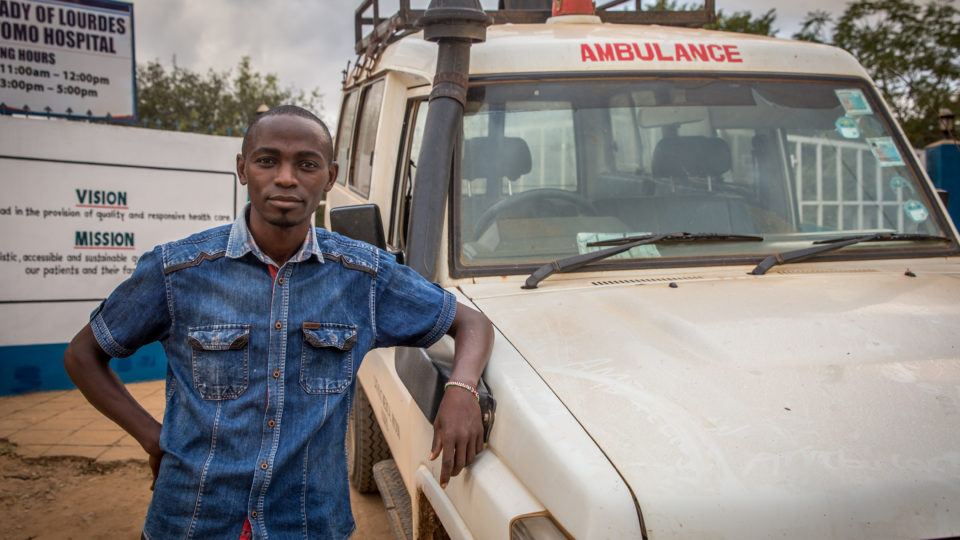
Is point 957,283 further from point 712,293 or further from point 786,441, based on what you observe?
point 786,441

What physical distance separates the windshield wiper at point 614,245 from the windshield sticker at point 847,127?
654mm

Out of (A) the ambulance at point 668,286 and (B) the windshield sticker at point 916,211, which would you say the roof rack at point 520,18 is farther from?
(B) the windshield sticker at point 916,211

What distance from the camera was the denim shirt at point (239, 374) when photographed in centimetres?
183

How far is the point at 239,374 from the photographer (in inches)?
72.6

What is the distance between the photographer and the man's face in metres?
1.90

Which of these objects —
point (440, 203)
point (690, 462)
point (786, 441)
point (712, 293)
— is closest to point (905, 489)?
point (786, 441)

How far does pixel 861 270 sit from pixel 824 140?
619 millimetres

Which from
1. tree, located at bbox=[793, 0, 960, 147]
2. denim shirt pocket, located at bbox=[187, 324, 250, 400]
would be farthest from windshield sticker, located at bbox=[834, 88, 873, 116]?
tree, located at bbox=[793, 0, 960, 147]

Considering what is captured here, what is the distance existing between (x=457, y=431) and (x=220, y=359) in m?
0.55

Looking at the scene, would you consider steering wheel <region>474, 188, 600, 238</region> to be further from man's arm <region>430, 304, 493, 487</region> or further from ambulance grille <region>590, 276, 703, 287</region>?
man's arm <region>430, 304, 493, 487</region>

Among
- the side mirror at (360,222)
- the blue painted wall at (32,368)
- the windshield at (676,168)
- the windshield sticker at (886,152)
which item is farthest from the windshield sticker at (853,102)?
the blue painted wall at (32,368)

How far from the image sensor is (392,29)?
3939 millimetres

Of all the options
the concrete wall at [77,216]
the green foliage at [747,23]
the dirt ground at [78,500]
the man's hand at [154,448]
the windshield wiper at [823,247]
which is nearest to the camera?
the man's hand at [154,448]

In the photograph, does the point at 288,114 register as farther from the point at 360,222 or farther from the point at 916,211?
the point at 916,211
